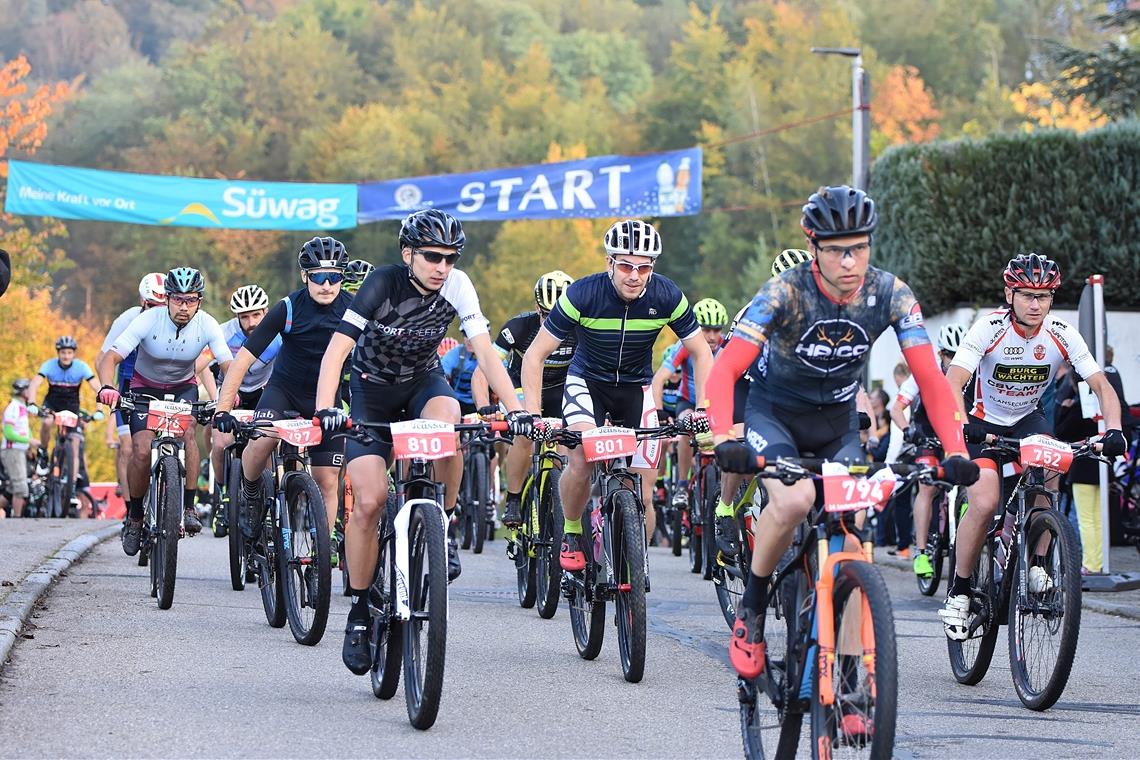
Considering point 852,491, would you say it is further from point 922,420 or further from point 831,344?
point 922,420

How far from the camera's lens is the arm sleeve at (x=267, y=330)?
10.6 metres

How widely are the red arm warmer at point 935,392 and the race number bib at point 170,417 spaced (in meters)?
6.26

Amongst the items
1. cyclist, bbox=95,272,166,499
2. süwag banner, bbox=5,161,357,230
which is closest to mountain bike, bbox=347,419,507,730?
cyclist, bbox=95,272,166,499

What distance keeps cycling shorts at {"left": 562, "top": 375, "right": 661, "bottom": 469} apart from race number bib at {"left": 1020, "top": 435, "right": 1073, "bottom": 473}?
2.18 meters

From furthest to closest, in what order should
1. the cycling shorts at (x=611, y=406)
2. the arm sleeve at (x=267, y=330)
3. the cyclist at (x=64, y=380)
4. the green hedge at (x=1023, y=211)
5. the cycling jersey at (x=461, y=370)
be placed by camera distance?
the green hedge at (x=1023, y=211) < the cyclist at (x=64, y=380) < the cycling jersey at (x=461, y=370) < the arm sleeve at (x=267, y=330) < the cycling shorts at (x=611, y=406)

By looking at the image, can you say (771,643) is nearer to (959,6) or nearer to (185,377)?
(185,377)

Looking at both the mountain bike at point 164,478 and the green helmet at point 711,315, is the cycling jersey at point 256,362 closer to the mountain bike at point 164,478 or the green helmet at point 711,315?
the mountain bike at point 164,478

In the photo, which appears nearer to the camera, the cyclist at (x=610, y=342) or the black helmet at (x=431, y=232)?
the black helmet at (x=431, y=232)

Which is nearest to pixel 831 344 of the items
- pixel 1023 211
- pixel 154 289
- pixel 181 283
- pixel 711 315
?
pixel 181 283

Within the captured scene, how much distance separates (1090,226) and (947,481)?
18.2 m

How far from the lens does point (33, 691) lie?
803 centimetres

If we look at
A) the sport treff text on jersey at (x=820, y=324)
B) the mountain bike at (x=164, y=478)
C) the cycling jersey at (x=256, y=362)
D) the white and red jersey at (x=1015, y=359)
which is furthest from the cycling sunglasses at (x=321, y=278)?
the sport treff text on jersey at (x=820, y=324)

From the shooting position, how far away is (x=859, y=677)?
584cm

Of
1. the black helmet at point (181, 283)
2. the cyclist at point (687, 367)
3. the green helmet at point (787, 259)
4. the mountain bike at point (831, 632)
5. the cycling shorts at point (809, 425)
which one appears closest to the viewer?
the mountain bike at point (831, 632)
